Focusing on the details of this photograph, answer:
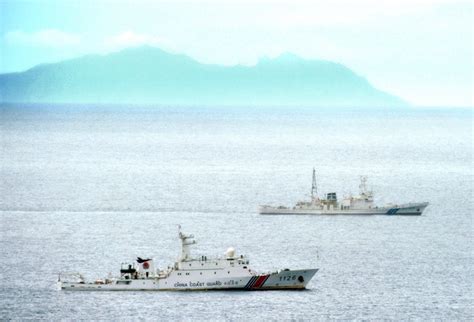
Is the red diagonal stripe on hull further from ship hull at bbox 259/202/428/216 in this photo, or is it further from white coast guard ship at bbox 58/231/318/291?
ship hull at bbox 259/202/428/216

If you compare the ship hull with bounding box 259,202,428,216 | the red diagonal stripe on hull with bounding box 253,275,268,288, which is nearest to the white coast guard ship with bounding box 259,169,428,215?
the ship hull with bounding box 259,202,428,216

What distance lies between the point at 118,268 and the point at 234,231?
97.4 feet

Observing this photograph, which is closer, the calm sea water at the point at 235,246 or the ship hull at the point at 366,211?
the calm sea water at the point at 235,246

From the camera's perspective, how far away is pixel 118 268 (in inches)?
4560

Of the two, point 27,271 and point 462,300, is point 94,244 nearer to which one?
point 27,271

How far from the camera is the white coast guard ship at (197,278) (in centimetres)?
10588

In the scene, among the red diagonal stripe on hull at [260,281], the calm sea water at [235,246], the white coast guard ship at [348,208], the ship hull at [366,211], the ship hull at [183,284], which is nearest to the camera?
the calm sea water at [235,246]

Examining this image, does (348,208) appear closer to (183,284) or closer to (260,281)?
(260,281)

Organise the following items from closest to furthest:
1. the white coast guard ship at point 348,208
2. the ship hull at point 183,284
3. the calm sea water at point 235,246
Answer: the calm sea water at point 235,246 → the ship hull at point 183,284 → the white coast guard ship at point 348,208

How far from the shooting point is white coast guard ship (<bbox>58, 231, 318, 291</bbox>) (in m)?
106

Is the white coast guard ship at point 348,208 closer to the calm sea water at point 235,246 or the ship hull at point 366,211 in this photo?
the ship hull at point 366,211

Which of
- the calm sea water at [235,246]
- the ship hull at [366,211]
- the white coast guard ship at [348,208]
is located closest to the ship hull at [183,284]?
the calm sea water at [235,246]

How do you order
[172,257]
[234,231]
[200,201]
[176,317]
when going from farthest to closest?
[200,201], [234,231], [172,257], [176,317]

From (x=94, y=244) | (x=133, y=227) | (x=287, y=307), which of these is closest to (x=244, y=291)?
(x=287, y=307)
